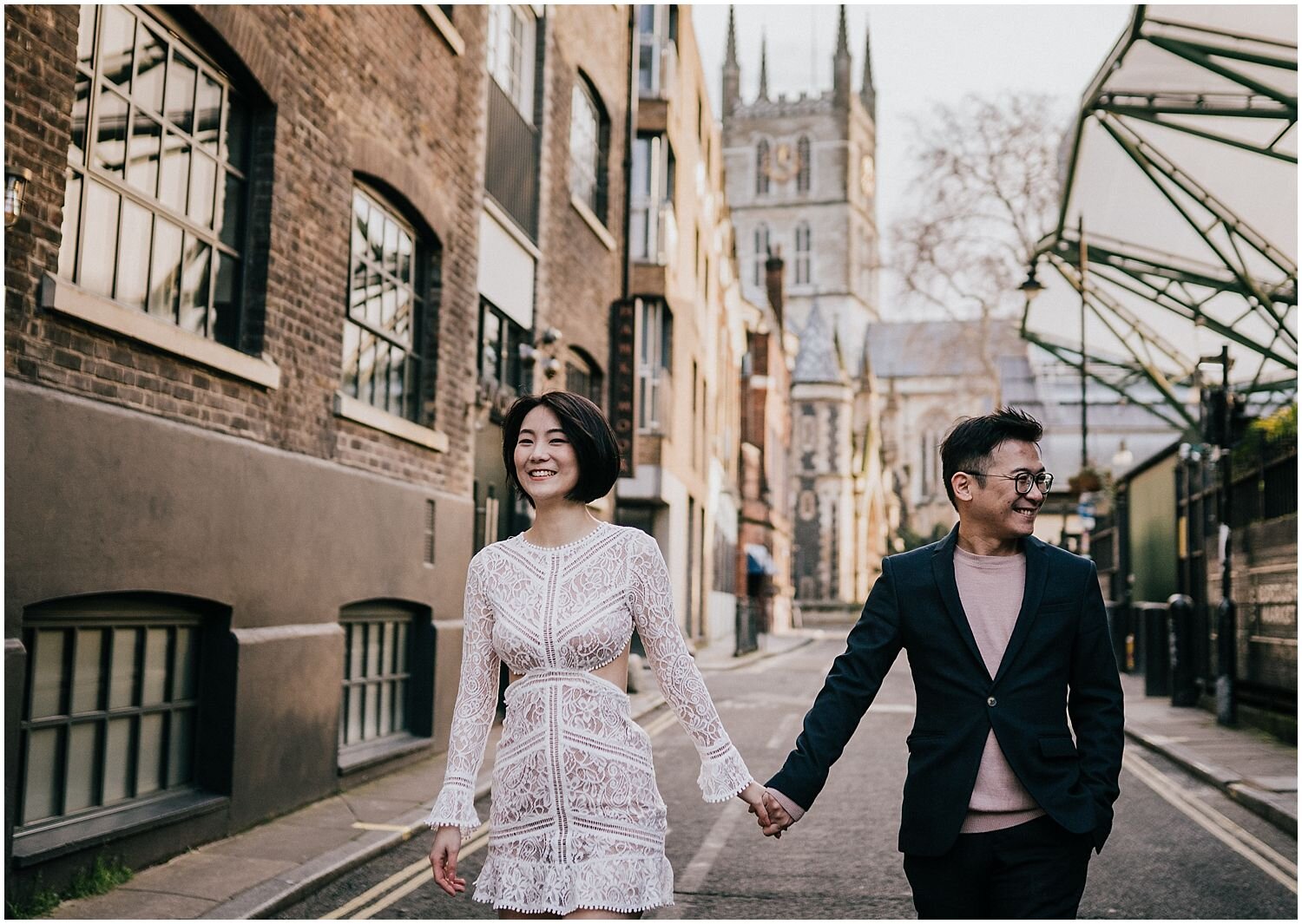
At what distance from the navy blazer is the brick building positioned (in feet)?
13.2

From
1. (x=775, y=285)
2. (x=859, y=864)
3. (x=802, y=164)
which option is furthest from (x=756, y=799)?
(x=802, y=164)

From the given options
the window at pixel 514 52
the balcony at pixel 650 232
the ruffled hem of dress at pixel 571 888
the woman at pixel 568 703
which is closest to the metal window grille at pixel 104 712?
the woman at pixel 568 703

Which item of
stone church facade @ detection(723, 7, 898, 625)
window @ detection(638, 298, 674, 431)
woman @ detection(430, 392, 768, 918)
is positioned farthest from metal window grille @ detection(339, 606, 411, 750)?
stone church facade @ detection(723, 7, 898, 625)

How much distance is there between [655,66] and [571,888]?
2338cm

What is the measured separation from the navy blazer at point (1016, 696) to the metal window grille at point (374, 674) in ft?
22.4

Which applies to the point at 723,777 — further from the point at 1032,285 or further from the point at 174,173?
the point at 1032,285

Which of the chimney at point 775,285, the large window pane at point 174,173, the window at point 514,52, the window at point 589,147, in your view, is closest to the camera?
the large window pane at point 174,173

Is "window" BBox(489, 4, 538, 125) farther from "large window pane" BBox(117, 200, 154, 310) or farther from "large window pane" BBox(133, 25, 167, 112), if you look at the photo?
"large window pane" BBox(117, 200, 154, 310)

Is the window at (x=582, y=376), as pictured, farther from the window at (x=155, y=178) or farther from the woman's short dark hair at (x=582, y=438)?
the woman's short dark hair at (x=582, y=438)

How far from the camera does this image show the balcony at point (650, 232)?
23.5 m

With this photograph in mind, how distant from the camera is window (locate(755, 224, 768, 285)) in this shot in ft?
312

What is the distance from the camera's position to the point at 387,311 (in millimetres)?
10750

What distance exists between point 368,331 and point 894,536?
250 feet

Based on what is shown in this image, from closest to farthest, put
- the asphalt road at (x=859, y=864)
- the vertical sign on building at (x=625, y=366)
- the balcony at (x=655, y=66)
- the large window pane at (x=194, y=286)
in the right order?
the asphalt road at (x=859, y=864) → the large window pane at (x=194, y=286) → the vertical sign on building at (x=625, y=366) → the balcony at (x=655, y=66)
